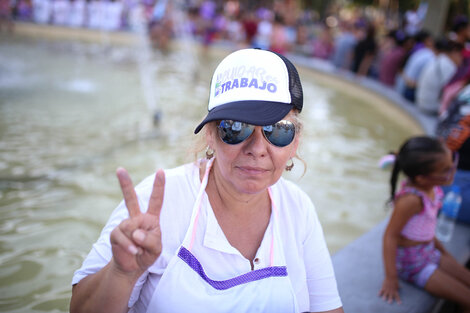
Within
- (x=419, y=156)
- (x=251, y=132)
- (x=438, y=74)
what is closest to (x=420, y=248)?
(x=419, y=156)

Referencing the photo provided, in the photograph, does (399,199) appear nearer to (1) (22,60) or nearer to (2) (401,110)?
(2) (401,110)

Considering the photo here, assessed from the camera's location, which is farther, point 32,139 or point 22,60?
point 22,60

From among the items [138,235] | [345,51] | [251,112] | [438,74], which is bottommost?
[138,235]

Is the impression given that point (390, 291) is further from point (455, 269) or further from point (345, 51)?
point (345, 51)

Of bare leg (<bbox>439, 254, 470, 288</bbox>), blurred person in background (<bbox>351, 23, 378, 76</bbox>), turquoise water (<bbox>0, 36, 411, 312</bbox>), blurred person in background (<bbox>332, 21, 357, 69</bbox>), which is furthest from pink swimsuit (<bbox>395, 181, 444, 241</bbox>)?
blurred person in background (<bbox>332, 21, 357, 69</bbox>)

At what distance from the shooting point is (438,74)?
6906 mm

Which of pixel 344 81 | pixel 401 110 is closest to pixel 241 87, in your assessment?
pixel 401 110

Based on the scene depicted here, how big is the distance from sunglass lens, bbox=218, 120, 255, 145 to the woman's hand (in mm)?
1624

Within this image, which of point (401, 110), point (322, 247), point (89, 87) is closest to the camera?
point (322, 247)

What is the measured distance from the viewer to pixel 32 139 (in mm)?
5465

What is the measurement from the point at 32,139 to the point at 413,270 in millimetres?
5142

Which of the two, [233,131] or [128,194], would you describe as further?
[233,131]

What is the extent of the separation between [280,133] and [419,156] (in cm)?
144

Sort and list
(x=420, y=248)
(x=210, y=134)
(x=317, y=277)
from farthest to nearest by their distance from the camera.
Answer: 1. (x=420, y=248)
2. (x=317, y=277)
3. (x=210, y=134)
